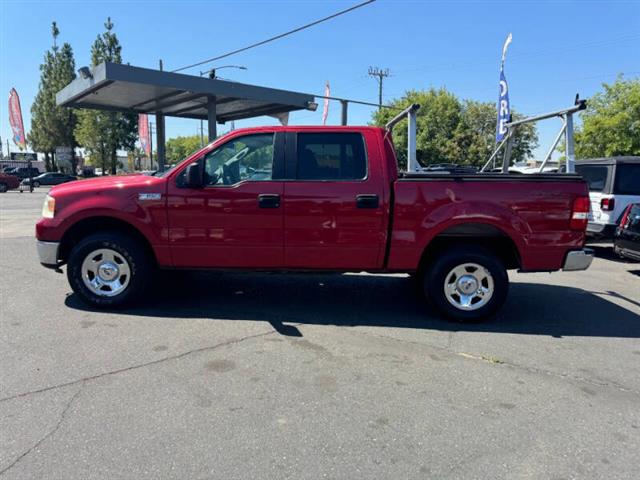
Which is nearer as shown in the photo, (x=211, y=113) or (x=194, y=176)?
(x=194, y=176)

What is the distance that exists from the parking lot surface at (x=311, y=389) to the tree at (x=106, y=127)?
36181 mm

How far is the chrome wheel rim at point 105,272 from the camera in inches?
197

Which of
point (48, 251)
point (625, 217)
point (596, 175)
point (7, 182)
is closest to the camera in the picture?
point (48, 251)

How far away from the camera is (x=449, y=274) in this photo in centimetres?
492

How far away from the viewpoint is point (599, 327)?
4.96 meters

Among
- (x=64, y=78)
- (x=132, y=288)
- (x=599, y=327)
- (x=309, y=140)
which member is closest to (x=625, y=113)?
(x=599, y=327)

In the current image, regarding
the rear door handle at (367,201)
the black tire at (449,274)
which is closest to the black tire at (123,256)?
the rear door handle at (367,201)

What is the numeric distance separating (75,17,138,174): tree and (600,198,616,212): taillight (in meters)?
36.0

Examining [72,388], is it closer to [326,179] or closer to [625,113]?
[326,179]

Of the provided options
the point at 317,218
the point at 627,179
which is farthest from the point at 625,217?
the point at 317,218

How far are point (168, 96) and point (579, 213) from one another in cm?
993

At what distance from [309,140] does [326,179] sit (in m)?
0.48

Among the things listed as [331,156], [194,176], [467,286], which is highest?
[331,156]

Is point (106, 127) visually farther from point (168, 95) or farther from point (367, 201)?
point (367, 201)
